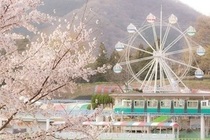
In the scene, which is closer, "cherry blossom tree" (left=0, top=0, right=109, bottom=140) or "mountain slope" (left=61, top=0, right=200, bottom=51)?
"cherry blossom tree" (left=0, top=0, right=109, bottom=140)

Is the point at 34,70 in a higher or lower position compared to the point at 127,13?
lower

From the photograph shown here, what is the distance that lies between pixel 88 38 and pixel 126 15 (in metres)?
83.1

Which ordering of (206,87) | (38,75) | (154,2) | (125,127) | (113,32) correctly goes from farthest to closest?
(154,2) < (113,32) < (206,87) < (125,127) < (38,75)

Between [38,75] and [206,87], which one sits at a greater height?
[206,87]

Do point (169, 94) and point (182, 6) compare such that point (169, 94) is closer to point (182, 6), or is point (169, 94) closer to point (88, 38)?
point (88, 38)

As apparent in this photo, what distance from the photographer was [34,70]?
14.0ft

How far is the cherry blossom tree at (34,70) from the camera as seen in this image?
4.14m

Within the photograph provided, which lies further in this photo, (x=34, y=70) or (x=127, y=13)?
(x=127, y=13)

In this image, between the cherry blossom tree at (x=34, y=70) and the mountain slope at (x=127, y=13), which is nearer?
the cherry blossom tree at (x=34, y=70)

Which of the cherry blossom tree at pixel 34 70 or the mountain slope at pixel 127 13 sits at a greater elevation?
the mountain slope at pixel 127 13

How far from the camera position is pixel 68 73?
4.37 m

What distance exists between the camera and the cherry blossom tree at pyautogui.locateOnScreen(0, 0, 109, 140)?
4.14 m

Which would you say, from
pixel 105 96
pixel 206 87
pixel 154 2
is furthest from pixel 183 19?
pixel 105 96

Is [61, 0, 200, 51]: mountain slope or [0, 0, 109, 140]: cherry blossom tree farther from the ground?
[61, 0, 200, 51]: mountain slope
